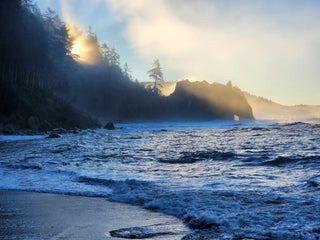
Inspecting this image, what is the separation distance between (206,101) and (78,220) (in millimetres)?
66438

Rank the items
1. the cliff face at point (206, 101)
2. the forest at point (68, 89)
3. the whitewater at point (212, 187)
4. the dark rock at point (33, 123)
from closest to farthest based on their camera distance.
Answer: the whitewater at point (212, 187) → the dark rock at point (33, 123) → the forest at point (68, 89) → the cliff face at point (206, 101)

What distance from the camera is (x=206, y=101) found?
67.9 metres

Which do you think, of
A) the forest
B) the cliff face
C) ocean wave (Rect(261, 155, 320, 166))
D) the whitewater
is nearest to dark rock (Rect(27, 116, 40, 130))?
the forest

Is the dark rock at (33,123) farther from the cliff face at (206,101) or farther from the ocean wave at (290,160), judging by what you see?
the cliff face at (206,101)

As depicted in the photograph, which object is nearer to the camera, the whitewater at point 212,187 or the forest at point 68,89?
the whitewater at point 212,187

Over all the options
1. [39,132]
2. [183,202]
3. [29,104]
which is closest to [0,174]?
[183,202]

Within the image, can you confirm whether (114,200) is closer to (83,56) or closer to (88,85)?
(88,85)

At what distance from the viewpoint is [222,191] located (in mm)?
4344

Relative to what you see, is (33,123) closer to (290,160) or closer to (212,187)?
(290,160)

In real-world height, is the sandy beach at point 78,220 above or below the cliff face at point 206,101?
below

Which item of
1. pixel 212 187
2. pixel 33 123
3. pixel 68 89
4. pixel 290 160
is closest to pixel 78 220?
pixel 212 187

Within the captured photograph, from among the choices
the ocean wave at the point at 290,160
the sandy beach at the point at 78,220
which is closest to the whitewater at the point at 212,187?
the ocean wave at the point at 290,160

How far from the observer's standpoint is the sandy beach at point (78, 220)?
2510 mm

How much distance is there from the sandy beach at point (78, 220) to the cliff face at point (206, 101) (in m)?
62.3
